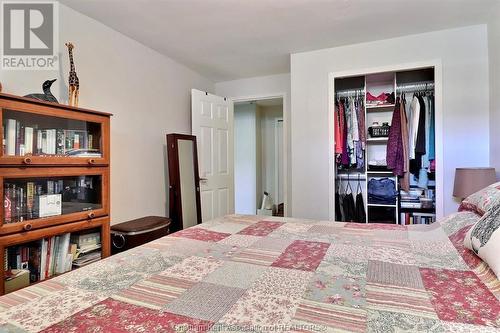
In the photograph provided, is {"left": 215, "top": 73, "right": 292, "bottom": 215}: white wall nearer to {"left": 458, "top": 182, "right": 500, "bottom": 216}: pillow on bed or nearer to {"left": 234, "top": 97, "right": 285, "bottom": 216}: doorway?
{"left": 234, "top": 97, "right": 285, "bottom": 216}: doorway

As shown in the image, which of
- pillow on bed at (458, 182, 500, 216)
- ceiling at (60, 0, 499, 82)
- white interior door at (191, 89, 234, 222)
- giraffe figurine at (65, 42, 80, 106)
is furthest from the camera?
white interior door at (191, 89, 234, 222)

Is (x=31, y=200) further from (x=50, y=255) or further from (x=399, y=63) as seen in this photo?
(x=399, y=63)

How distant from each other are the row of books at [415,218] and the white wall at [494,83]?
867 millimetres

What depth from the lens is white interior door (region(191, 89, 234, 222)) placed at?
11.9 feet

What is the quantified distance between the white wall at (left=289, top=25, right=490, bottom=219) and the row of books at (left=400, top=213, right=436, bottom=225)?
382 millimetres

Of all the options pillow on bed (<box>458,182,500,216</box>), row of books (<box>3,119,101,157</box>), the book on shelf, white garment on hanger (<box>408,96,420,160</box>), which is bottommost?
the book on shelf

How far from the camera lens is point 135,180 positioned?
288 cm

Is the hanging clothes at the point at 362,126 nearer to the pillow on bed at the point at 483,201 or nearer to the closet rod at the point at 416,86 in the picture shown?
the closet rod at the point at 416,86

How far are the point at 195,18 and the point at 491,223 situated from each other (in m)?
2.46

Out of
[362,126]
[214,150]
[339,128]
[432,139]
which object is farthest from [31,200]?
[432,139]

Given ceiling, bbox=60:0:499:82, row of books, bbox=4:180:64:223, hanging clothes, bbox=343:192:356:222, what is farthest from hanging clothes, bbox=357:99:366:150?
row of books, bbox=4:180:64:223

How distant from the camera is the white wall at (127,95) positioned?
7.39ft

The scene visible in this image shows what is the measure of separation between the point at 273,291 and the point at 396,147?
2711mm

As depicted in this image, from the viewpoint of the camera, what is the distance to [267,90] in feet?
13.3
